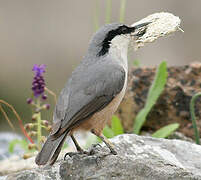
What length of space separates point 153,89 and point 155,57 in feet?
21.4

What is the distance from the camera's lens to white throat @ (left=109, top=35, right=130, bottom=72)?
535 centimetres

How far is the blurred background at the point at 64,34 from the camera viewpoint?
13812 mm

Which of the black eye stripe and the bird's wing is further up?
the black eye stripe

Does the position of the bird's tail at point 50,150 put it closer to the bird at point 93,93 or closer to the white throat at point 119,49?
the bird at point 93,93

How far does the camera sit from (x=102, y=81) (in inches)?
200

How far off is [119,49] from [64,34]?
9645 mm

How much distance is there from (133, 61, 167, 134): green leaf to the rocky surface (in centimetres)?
47

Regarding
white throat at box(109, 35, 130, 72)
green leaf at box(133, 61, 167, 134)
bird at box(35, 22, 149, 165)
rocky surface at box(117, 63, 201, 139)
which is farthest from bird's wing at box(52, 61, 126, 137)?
rocky surface at box(117, 63, 201, 139)

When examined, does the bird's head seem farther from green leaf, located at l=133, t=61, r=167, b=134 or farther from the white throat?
green leaf, located at l=133, t=61, r=167, b=134

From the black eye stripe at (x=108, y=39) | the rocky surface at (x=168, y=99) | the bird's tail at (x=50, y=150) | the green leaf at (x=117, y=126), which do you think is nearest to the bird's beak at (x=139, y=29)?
the black eye stripe at (x=108, y=39)

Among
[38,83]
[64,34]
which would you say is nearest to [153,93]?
[38,83]

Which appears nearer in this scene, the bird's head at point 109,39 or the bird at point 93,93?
the bird at point 93,93

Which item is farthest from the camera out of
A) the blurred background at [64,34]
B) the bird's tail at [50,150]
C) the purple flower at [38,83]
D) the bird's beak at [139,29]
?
the blurred background at [64,34]

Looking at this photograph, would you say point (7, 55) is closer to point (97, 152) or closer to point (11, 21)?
point (11, 21)
